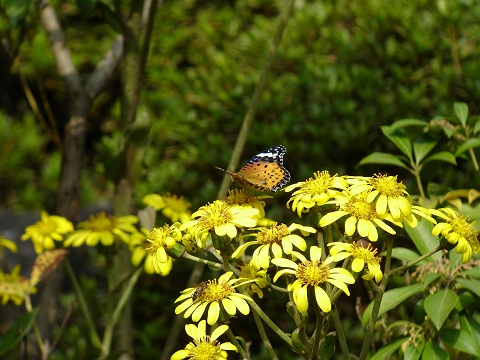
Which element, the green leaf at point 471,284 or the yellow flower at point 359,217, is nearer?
the yellow flower at point 359,217

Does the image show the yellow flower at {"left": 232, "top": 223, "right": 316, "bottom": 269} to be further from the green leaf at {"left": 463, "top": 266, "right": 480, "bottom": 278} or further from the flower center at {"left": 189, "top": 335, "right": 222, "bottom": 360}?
the green leaf at {"left": 463, "top": 266, "right": 480, "bottom": 278}

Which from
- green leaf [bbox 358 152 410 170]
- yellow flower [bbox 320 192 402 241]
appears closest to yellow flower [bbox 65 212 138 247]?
green leaf [bbox 358 152 410 170]

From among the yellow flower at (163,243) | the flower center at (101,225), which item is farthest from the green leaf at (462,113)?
the flower center at (101,225)

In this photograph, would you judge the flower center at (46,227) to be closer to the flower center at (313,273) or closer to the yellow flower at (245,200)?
the yellow flower at (245,200)

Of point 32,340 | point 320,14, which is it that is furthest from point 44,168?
point 320,14

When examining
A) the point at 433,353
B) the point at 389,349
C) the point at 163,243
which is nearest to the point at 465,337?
the point at 433,353

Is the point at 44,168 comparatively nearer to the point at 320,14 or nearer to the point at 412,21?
the point at 320,14
